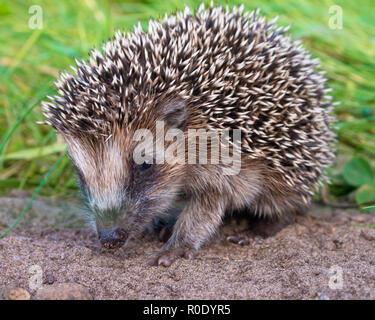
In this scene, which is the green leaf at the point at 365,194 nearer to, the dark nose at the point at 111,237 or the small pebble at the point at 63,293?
the dark nose at the point at 111,237

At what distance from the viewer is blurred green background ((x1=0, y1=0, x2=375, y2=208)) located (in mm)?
5691

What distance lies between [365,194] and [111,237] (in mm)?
2948

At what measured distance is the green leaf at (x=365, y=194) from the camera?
5.09 meters

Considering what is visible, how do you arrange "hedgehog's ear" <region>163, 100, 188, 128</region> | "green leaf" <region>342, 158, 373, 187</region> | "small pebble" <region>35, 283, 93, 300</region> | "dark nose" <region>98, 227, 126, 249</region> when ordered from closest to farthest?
"small pebble" <region>35, 283, 93, 300</region> → "dark nose" <region>98, 227, 126, 249</region> → "hedgehog's ear" <region>163, 100, 188, 128</region> → "green leaf" <region>342, 158, 373, 187</region>

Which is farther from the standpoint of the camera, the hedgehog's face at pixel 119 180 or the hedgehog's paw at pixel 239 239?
the hedgehog's paw at pixel 239 239

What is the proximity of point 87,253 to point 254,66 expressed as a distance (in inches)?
85.6

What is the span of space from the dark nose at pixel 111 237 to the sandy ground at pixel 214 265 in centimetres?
22

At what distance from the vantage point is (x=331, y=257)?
12.7 ft

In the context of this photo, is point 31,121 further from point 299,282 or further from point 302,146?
point 299,282

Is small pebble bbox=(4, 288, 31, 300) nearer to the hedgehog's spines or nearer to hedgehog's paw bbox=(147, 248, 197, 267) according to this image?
hedgehog's paw bbox=(147, 248, 197, 267)

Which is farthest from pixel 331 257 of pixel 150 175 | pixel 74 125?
pixel 74 125

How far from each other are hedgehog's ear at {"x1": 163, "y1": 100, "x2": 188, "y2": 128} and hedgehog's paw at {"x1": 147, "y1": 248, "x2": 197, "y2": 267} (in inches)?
42.9

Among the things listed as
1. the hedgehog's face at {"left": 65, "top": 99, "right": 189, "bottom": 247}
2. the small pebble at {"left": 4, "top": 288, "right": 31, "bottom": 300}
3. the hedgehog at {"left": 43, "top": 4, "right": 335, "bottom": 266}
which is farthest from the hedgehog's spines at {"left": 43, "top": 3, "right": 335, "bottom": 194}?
the small pebble at {"left": 4, "top": 288, "right": 31, "bottom": 300}

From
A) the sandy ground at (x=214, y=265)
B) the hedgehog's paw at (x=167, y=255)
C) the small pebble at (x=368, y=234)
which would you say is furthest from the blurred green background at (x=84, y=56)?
the hedgehog's paw at (x=167, y=255)
